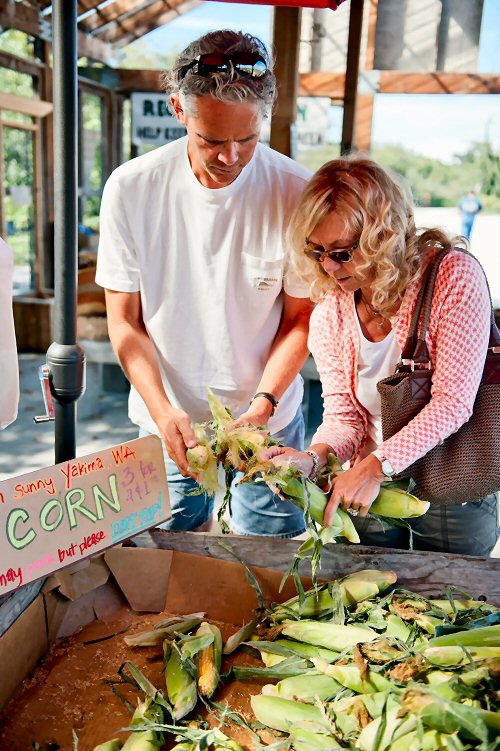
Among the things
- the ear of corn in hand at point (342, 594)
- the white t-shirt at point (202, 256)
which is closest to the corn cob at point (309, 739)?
the ear of corn in hand at point (342, 594)

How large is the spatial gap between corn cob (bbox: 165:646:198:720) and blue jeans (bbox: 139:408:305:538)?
2.17 ft

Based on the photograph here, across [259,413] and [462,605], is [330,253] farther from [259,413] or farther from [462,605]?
[462,605]

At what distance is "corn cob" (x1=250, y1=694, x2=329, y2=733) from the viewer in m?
1.31

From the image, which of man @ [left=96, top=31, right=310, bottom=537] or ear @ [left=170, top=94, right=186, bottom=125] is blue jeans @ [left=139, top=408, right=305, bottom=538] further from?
ear @ [left=170, top=94, right=186, bottom=125]

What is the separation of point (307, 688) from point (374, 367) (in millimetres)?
821

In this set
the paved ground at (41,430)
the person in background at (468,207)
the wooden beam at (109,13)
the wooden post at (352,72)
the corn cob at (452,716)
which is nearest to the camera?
the corn cob at (452,716)

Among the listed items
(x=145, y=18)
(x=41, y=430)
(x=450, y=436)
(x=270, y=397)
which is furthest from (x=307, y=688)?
(x=145, y=18)

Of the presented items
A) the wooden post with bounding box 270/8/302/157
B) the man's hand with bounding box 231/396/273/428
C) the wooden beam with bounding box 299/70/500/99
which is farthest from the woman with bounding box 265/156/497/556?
the wooden beam with bounding box 299/70/500/99

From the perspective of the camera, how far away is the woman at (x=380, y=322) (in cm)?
165

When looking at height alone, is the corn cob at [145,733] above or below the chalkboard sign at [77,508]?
below

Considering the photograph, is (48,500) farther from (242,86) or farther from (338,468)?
(242,86)

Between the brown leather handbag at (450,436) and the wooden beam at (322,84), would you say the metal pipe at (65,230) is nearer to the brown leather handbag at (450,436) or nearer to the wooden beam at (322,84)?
the brown leather handbag at (450,436)

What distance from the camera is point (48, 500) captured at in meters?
1.51

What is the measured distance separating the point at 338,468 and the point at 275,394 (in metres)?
0.34
